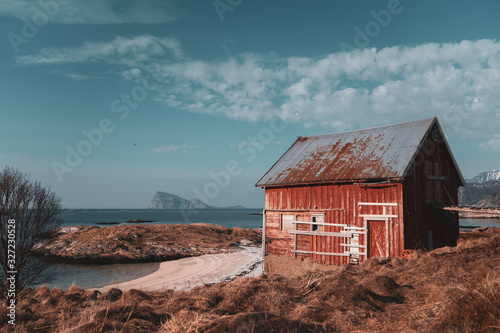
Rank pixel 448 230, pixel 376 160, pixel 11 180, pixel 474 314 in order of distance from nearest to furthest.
Answer: pixel 474 314, pixel 11 180, pixel 376 160, pixel 448 230

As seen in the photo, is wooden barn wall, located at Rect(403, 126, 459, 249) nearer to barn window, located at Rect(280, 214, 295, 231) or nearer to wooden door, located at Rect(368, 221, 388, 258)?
wooden door, located at Rect(368, 221, 388, 258)

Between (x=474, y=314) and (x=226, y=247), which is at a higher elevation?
(x=474, y=314)

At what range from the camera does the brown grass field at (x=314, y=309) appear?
6023 millimetres

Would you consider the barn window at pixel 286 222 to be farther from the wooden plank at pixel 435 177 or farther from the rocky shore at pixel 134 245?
the rocky shore at pixel 134 245

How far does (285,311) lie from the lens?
7.71 metres

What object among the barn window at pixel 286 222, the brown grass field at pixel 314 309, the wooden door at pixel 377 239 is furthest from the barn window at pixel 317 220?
the brown grass field at pixel 314 309

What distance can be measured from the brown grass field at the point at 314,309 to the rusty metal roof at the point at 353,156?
7637 millimetres

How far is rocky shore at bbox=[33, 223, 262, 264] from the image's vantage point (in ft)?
121

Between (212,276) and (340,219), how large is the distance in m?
12.5

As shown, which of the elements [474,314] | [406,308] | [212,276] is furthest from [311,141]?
[474,314]

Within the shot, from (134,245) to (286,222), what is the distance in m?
25.5

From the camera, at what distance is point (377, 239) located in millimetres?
17453

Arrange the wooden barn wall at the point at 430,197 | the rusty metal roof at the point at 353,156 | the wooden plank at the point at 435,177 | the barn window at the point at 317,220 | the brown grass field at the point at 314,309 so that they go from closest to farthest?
the brown grass field at the point at 314,309 → the wooden barn wall at the point at 430,197 → the rusty metal roof at the point at 353,156 → the wooden plank at the point at 435,177 → the barn window at the point at 317,220

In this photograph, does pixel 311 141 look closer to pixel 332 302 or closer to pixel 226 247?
pixel 332 302
